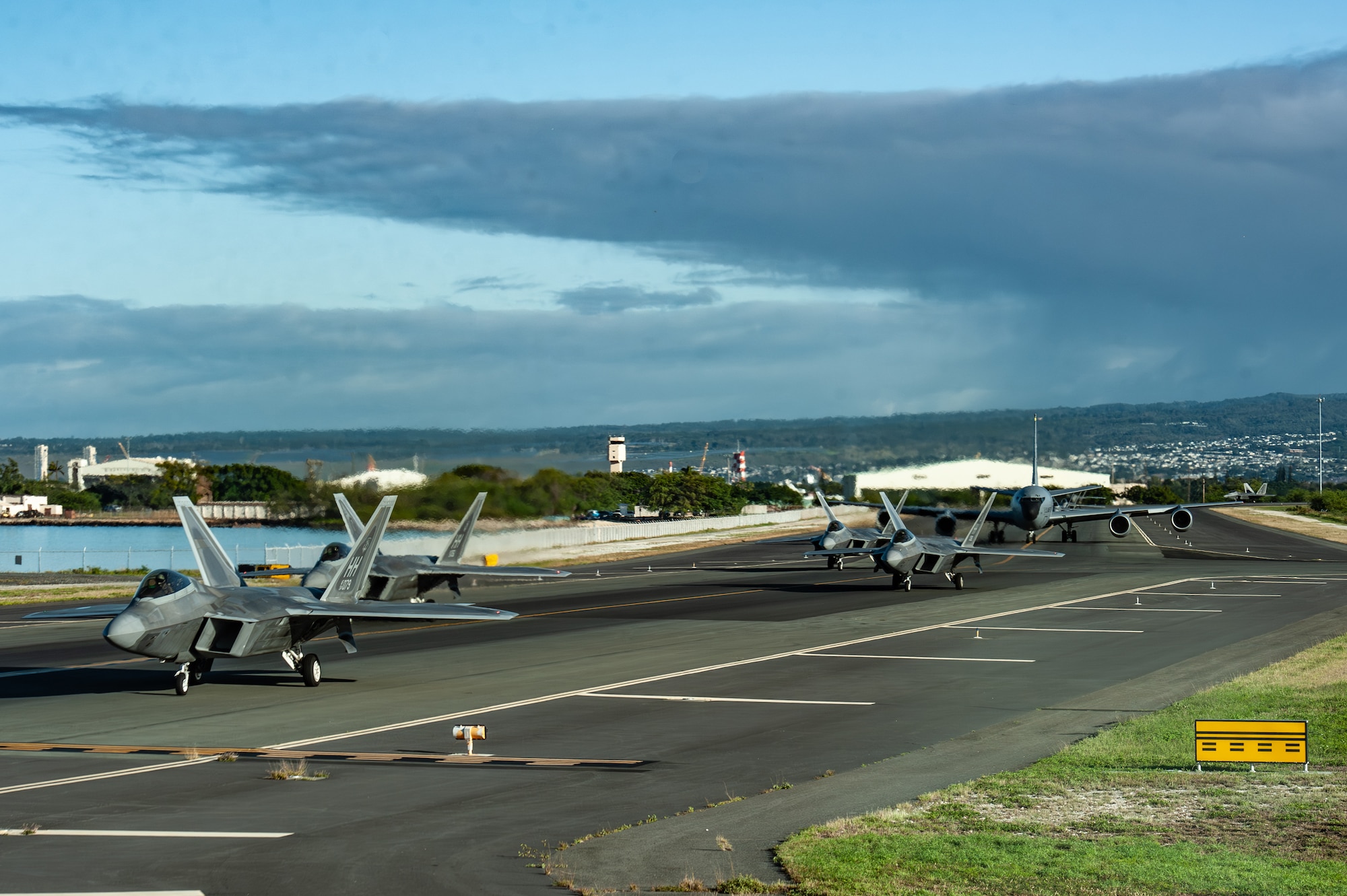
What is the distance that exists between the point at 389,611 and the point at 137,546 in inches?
4794

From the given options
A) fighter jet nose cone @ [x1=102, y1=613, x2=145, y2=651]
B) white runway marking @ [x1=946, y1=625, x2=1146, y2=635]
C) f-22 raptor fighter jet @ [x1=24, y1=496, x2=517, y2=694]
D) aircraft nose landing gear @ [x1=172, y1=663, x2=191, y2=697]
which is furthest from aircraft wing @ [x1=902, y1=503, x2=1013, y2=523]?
fighter jet nose cone @ [x1=102, y1=613, x2=145, y2=651]

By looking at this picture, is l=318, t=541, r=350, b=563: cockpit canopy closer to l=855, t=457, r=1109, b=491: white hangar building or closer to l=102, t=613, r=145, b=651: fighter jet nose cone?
l=102, t=613, r=145, b=651: fighter jet nose cone

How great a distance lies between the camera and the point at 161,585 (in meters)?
24.1

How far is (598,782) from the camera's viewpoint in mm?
16688

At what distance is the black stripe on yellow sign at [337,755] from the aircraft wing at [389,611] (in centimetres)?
618

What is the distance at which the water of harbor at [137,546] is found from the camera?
68688 millimetres

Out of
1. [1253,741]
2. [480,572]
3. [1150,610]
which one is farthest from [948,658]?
[480,572]

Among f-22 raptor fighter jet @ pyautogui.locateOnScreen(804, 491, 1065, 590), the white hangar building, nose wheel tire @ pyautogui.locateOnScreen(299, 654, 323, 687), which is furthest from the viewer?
the white hangar building

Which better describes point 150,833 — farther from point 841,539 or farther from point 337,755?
point 841,539

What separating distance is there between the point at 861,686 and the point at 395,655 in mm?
12937

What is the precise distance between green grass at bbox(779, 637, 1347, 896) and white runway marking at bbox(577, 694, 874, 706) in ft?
21.2

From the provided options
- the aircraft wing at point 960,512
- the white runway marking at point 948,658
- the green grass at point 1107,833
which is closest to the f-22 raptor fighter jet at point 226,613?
Result: the white runway marking at point 948,658

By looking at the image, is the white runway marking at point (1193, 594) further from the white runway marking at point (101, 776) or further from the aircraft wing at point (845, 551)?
the white runway marking at point (101, 776)

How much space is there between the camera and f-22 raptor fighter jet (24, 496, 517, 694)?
23719 mm
